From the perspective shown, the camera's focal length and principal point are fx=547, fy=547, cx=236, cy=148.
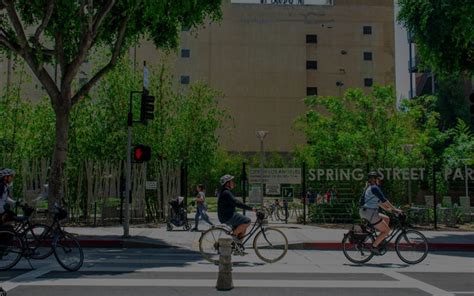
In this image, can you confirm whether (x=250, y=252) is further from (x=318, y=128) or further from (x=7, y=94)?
(x=7, y=94)

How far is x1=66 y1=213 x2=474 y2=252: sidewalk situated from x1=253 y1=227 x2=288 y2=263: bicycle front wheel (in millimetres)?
3568

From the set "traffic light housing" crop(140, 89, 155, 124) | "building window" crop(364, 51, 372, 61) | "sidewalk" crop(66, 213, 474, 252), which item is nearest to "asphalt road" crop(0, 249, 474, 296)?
"sidewalk" crop(66, 213, 474, 252)

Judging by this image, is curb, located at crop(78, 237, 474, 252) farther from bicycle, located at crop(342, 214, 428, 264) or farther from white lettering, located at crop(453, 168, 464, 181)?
white lettering, located at crop(453, 168, 464, 181)

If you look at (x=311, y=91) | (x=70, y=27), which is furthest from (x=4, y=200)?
(x=311, y=91)

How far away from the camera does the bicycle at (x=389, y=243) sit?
38.3 feet

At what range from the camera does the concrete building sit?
217ft

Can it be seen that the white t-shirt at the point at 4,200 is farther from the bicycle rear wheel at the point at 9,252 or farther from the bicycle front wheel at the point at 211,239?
the bicycle front wheel at the point at 211,239

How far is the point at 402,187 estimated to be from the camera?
24.3 meters

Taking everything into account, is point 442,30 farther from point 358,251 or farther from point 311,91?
point 311,91

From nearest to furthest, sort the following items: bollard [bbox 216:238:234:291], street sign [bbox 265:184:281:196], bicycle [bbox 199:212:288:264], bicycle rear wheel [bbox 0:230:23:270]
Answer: bollard [bbox 216:238:234:291] → bicycle rear wheel [bbox 0:230:23:270] → bicycle [bbox 199:212:288:264] → street sign [bbox 265:184:281:196]

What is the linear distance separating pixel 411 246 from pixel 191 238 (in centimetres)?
737

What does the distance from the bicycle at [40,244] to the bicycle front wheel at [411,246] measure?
6635 mm

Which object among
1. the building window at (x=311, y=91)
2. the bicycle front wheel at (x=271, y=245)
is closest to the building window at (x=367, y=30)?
the building window at (x=311, y=91)

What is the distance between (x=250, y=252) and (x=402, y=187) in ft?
42.2
